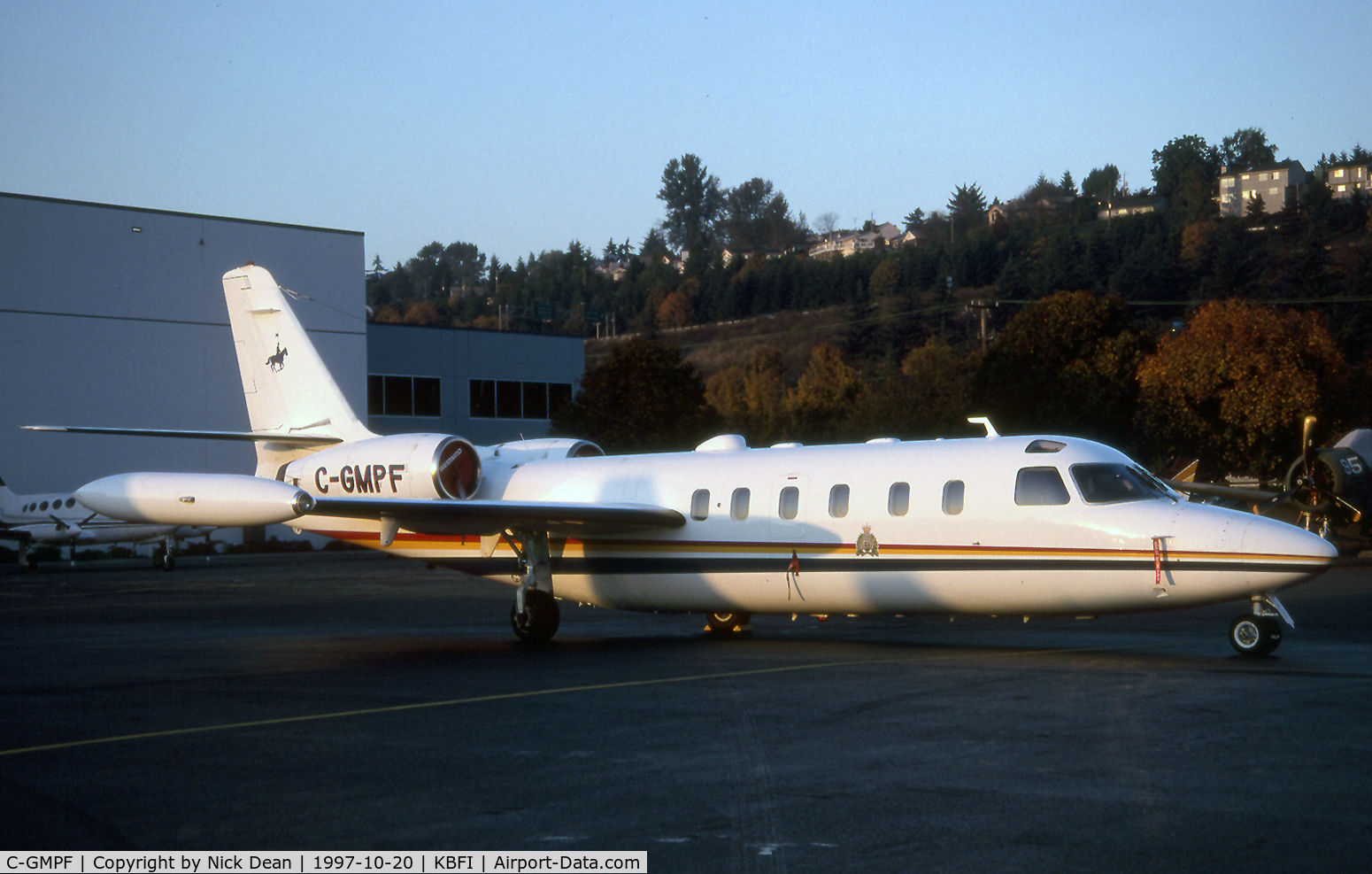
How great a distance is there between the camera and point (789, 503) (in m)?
17.8

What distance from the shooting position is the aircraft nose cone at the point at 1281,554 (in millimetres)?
14273

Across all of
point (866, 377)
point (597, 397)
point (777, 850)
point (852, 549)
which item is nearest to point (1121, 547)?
point (852, 549)

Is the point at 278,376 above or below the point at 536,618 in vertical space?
above

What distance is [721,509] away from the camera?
18438mm

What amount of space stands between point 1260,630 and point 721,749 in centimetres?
825

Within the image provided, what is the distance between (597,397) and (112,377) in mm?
18820

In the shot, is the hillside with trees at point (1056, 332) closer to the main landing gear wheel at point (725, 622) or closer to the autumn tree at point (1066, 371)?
the autumn tree at point (1066, 371)

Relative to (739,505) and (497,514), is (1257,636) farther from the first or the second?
(497,514)

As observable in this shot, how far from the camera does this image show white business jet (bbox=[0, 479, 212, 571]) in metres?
43.9

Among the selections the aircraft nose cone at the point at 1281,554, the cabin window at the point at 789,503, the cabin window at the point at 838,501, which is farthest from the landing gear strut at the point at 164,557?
Result: the aircraft nose cone at the point at 1281,554

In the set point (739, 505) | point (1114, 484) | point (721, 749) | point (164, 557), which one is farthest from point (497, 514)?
point (164, 557)

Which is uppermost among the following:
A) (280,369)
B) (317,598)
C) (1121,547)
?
(280,369)

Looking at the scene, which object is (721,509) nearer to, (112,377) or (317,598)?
(317,598)

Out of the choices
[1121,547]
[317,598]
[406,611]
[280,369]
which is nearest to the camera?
[1121,547]
